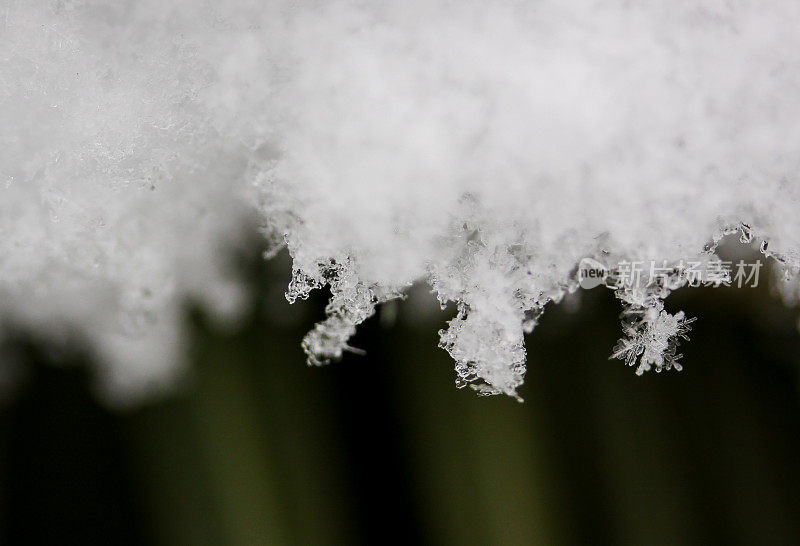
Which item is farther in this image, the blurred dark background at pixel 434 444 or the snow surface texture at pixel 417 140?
the blurred dark background at pixel 434 444

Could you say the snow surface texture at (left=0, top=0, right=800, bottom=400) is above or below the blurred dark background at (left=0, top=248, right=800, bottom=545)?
above

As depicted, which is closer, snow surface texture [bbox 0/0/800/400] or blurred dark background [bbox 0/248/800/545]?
snow surface texture [bbox 0/0/800/400]

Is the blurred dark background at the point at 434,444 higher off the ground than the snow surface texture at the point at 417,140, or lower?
lower

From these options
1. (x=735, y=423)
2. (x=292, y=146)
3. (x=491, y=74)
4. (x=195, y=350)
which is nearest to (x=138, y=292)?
(x=195, y=350)

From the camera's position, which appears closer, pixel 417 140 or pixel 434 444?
pixel 417 140

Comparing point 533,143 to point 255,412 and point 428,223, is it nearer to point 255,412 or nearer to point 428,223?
point 428,223
